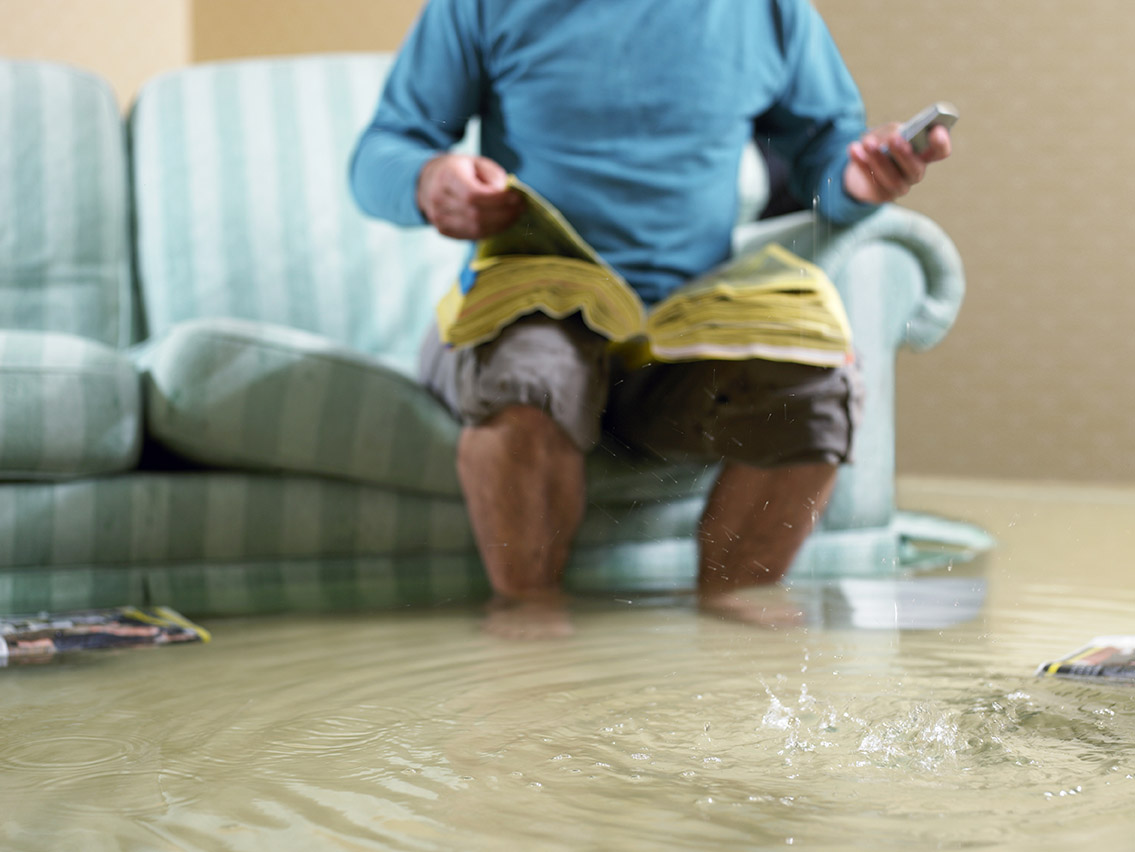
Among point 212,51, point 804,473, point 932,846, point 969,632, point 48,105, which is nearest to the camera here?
point 932,846

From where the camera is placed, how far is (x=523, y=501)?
132 cm

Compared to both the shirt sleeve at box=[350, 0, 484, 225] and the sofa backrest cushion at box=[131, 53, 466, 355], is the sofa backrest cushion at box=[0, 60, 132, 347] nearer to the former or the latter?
the sofa backrest cushion at box=[131, 53, 466, 355]

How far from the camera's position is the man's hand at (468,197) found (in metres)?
1.23

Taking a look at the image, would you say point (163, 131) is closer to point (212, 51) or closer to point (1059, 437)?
point (212, 51)

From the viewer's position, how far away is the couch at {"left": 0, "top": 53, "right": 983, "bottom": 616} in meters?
1.35

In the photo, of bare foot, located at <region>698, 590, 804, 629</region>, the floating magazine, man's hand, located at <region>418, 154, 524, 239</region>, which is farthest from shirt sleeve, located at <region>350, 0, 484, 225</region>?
the floating magazine

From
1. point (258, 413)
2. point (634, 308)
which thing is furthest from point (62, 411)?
point (634, 308)

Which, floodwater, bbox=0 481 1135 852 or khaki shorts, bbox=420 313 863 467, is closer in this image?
floodwater, bbox=0 481 1135 852

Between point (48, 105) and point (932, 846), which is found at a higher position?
point (48, 105)

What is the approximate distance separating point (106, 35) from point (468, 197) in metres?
1.60

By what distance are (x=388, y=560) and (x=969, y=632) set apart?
685 millimetres

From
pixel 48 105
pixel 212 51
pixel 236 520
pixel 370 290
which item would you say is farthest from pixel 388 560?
pixel 212 51

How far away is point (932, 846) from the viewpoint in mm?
585

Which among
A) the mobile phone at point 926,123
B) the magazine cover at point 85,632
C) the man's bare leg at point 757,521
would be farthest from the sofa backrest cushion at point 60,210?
the mobile phone at point 926,123
